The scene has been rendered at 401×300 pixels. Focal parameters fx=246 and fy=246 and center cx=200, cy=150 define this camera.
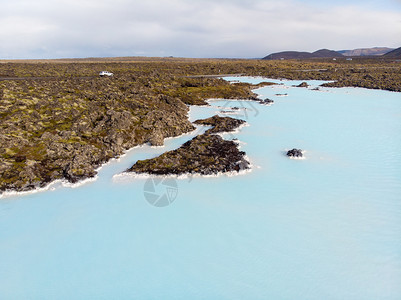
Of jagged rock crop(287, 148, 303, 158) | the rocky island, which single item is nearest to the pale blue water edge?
jagged rock crop(287, 148, 303, 158)

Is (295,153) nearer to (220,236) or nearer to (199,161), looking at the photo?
(199,161)

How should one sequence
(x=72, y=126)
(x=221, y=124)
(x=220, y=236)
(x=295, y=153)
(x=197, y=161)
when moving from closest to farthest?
1. (x=220, y=236)
2. (x=197, y=161)
3. (x=295, y=153)
4. (x=72, y=126)
5. (x=221, y=124)

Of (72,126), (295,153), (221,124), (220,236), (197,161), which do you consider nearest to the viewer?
(220,236)

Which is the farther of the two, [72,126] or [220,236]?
[72,126]

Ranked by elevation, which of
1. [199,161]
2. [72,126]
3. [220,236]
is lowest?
[220,236]

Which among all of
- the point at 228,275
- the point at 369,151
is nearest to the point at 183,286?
the point at 228,275

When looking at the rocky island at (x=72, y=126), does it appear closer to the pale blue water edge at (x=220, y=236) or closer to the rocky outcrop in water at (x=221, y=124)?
the pale blue water edge at (x=220, y=236)

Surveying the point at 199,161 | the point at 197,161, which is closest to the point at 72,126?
the point at 197,161
